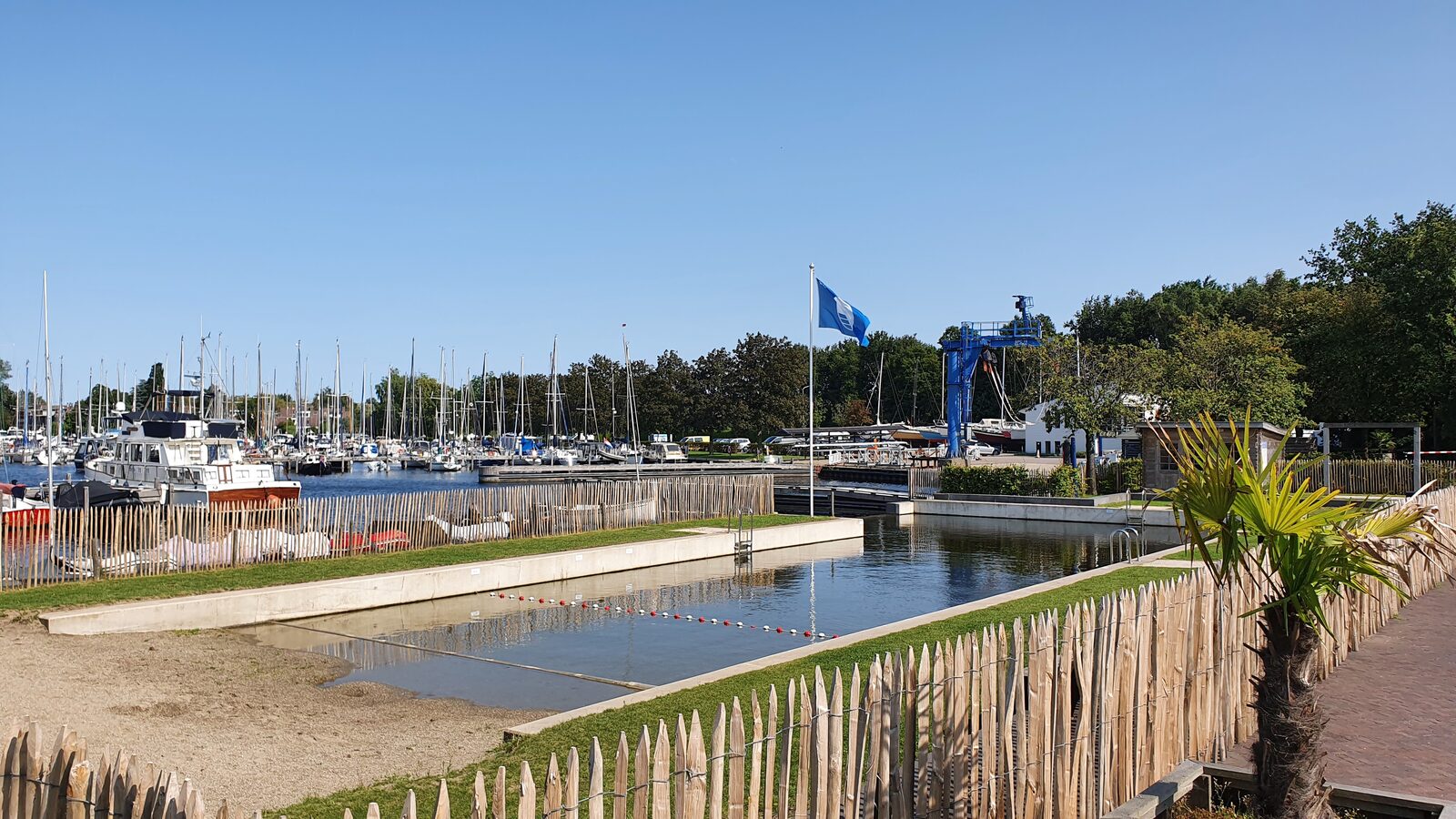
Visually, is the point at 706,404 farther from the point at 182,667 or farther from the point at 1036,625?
the point at 1036,625

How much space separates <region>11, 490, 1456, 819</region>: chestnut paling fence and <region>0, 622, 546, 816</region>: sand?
1861mm

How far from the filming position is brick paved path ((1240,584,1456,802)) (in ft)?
28.7

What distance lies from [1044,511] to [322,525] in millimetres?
30081

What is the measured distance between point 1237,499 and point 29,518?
39405mm

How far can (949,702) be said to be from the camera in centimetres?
652

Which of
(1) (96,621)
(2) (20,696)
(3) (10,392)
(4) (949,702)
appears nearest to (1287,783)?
(4) (949,702)

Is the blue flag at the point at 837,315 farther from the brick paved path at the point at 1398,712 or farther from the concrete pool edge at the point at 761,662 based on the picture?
the brick paved path at the point at 1398,712

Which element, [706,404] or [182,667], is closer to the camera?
[182,667]

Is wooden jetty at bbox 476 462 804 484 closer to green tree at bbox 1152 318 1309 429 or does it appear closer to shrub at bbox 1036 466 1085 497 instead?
green tree at bbox 1152 318 1309 429

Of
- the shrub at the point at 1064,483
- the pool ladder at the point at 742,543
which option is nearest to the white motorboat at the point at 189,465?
the pool ladder at the point at 742,543

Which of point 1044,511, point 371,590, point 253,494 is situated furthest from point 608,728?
point 253,494

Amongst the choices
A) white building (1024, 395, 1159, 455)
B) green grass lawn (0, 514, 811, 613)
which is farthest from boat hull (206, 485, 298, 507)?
white building (1024, 395, 1159, 455)

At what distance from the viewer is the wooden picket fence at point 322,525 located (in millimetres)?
21234

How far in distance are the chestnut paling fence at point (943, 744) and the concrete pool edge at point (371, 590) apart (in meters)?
11.6
